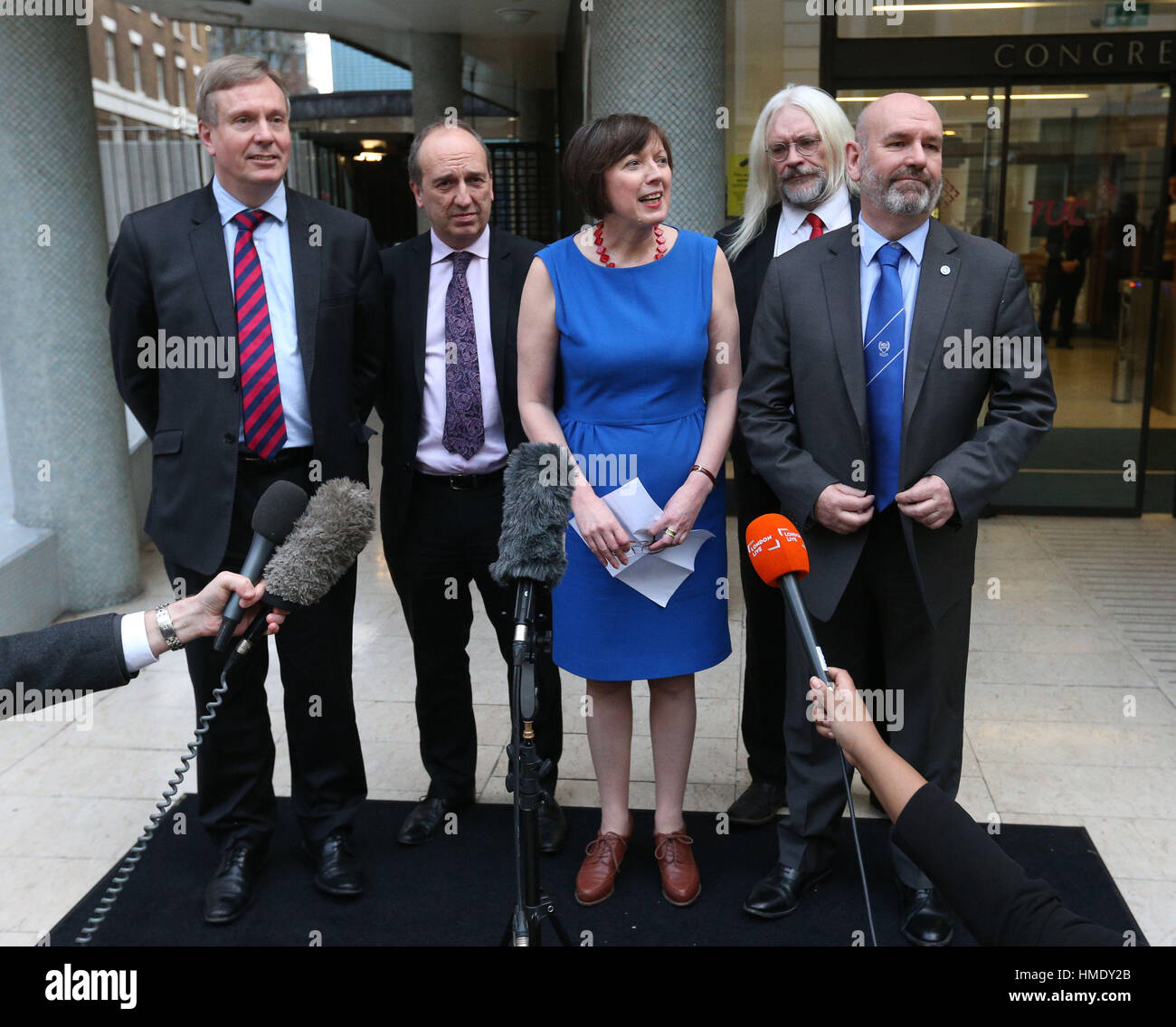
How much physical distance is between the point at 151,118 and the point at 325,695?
105 feet

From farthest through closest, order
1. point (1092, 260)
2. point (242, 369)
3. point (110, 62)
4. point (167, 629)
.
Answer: point (110, 62) → point (1092, 260) → point (242, 369) → point (167, 629)

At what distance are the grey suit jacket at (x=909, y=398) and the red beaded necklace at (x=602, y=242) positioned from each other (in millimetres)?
305

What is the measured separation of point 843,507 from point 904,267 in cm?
63

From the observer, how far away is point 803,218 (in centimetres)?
339

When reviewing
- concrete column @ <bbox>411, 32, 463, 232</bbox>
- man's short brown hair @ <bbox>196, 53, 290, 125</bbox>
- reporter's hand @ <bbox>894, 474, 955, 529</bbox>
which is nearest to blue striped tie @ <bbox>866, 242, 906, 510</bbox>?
reporter's hand @ <bbox>894, 474, 955, 529</bbox>

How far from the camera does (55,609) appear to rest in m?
5.73

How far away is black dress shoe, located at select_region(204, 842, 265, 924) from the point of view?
10.6 ft

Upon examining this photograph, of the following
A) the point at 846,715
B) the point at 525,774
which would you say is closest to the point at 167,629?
the point at 525,774

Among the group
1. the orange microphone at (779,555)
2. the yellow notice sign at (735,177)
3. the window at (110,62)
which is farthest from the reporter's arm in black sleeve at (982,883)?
the window at (110,62)

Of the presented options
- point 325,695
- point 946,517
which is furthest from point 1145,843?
point 325,695

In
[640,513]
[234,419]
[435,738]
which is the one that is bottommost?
[435,738]

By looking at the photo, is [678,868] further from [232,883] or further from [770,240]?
[770,240]

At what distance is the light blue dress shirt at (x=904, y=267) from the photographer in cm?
293
